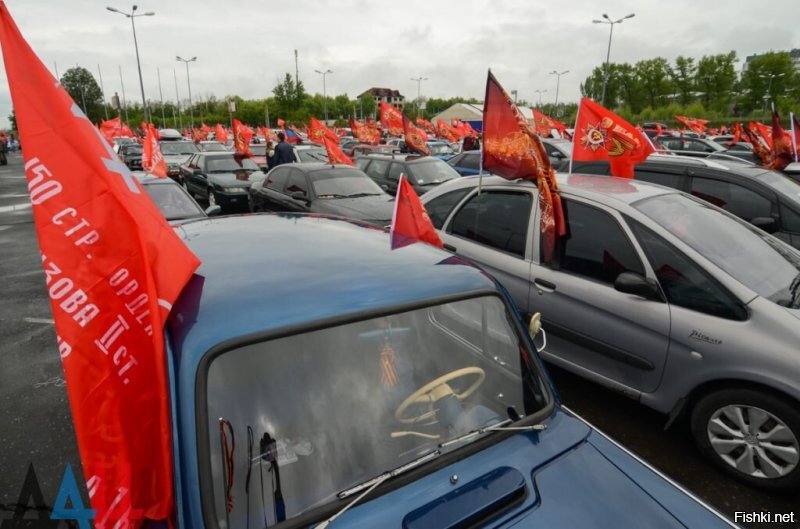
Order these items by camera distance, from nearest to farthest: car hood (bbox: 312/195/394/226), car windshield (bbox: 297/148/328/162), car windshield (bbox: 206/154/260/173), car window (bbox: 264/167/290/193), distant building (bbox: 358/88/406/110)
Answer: car hood (bbox: 312/195/394/226) < car window (bbox: 264/167/290/193) < car windshield (bbox: 206/154/260/173) < car windshield (bbox: 297/148/328/162) < distant building (bbox: 358/88/406/110)

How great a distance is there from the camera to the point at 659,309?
129 inches

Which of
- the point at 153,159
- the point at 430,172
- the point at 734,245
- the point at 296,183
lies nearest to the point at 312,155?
the point at 430,172

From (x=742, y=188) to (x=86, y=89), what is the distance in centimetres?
9821

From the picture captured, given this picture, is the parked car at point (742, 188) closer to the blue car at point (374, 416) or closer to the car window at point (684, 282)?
the car window at point (684, 282)

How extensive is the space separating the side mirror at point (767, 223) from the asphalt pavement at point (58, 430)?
8.94ft

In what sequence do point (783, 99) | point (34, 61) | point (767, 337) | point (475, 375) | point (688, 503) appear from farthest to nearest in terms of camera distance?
point (783, 99) → point (767, 337) → point (475, 375) → point (688, 503) → point (34, 61)

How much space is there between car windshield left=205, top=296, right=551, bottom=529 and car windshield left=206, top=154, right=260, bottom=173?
506 inches

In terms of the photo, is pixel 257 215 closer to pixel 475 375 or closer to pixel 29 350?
pixel 475 375

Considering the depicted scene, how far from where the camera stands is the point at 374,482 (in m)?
1.54

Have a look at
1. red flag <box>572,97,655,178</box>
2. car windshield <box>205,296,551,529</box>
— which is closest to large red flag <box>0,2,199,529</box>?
car windshield <box>205,296,551,529</box>

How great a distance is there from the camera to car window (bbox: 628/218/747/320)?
3.06 metres

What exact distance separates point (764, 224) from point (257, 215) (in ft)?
17.3

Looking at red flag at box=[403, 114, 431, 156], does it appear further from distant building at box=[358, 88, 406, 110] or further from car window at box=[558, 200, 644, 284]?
distant building at box=[358, 88, 406, 110]

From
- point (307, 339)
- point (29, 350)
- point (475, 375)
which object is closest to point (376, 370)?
point (307, 339)
